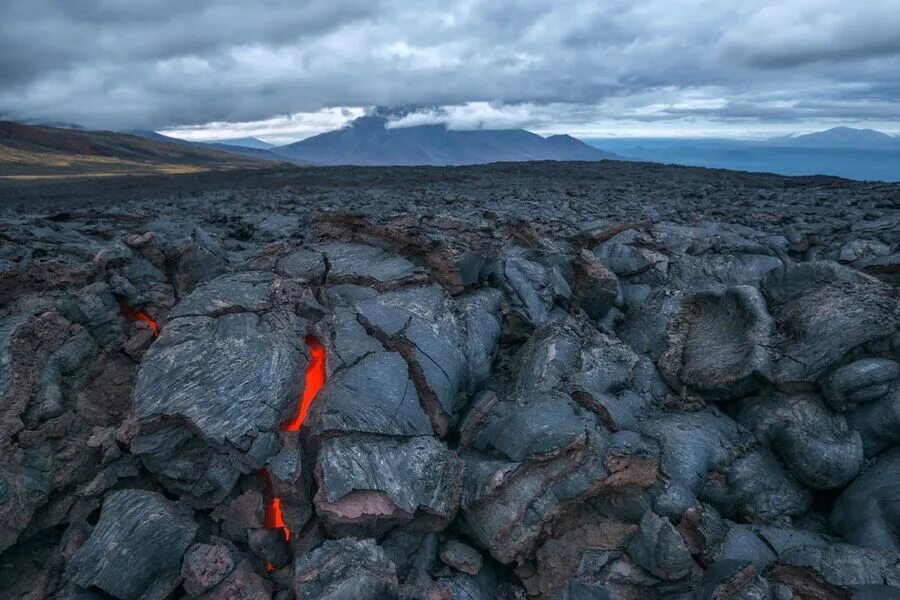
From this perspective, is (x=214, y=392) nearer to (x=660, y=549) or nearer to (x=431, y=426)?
(x=431, y=426)

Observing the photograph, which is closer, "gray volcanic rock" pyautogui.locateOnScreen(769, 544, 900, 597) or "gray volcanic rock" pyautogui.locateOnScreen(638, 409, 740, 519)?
"gray volcanic rock" pyautogui.locateOnScreen(769, 544, 900, 597)

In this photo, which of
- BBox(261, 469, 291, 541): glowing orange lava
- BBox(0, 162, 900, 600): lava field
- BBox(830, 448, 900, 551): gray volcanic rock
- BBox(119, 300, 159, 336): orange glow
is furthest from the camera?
BBox(119, 300, 159, 336): orange glow

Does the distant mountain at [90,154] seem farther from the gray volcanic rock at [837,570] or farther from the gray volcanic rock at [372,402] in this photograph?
the gray volcanic rock at [837,570]

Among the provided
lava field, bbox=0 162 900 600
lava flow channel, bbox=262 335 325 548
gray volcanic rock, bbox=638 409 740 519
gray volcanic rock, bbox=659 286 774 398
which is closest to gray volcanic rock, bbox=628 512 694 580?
lava field, bbox=0 162 900 600

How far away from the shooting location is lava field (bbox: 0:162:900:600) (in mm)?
8586

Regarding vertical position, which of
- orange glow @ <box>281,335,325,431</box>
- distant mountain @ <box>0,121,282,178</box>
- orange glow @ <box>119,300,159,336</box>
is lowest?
orange glow @ <box>281,335,325,431</box>

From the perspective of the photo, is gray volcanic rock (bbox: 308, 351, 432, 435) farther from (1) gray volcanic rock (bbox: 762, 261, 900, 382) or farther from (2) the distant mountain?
(2) the distant mountain

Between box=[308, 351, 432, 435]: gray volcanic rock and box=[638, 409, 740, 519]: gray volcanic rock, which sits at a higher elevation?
box=[308, 351, 432, 435]: gray volcanic rock

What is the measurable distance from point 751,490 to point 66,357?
13898 millimetres

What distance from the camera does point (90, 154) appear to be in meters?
158

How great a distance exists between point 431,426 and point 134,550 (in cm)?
537

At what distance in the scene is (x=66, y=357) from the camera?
10891 mm

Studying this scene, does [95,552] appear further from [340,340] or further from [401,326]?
[401,326]

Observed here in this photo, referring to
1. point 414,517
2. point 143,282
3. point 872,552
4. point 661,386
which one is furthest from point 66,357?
point 872,552
